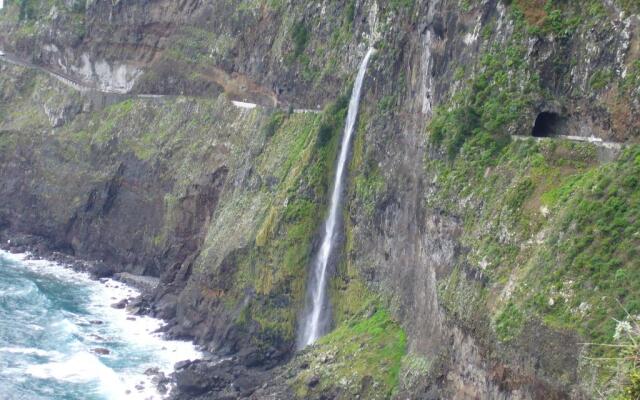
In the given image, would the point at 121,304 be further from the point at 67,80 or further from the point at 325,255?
the point at 67,80

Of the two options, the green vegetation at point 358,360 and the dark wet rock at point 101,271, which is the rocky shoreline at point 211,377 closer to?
the green vegetation at point 358,360

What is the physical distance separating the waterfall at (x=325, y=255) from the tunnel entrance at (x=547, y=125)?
14.3 meters

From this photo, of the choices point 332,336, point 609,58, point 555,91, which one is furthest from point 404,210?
point 609,58

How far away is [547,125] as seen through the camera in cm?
3666

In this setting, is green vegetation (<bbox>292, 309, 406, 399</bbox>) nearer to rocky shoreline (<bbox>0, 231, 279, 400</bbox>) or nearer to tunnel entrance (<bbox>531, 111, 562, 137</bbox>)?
rocky shoreline (<bbox>0, 231, 279, 400</bbox>)

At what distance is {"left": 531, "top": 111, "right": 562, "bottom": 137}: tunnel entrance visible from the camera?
119ft

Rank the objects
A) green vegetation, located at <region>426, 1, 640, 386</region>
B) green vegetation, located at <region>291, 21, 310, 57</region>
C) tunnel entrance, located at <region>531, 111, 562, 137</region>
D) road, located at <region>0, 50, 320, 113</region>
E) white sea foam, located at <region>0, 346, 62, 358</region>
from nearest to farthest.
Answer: green vegetation, located at <region>426, 1, 640, 386</region>
tunnel entrance, located at <region>531, 111, 562, 137</region>
white sea foam, located at <region>0, 346, 62, 358</region>
green vegetation, located at <region>291, 21, 310, 57</region>
road, located at <region>0, 50, 320, 113</region>

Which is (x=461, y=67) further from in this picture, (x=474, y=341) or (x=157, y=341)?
(x=157, y=341)

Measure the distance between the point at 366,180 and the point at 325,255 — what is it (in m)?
4.34

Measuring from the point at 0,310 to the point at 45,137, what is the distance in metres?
21.9

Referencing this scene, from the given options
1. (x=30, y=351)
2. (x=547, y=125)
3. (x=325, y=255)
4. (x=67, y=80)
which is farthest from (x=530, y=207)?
(x=67, y=80)

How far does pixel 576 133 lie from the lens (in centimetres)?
3522

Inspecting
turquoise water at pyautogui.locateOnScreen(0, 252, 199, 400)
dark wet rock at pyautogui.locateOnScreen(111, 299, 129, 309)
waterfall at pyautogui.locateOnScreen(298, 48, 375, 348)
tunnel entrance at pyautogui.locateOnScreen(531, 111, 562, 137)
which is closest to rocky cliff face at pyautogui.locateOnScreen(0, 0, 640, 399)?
tunnel entrance at pyautogui.locateOnScreen(531, 111, 562, 137)

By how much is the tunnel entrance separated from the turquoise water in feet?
68.8
